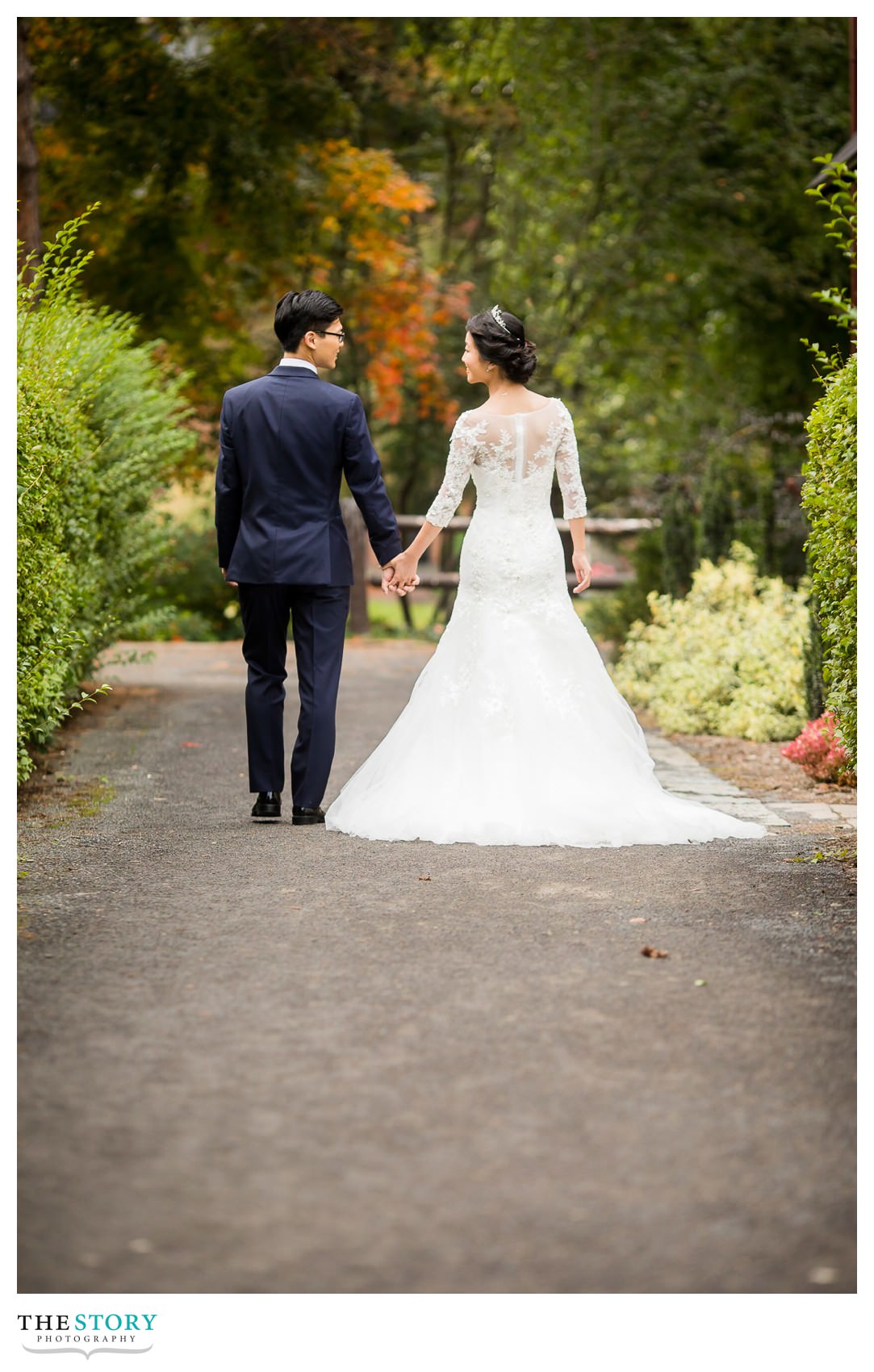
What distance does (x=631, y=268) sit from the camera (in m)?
20.4

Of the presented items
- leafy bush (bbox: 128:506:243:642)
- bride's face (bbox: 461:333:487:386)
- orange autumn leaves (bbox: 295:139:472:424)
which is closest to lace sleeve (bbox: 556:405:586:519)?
bride's face (bbox: 461:333:487:386)

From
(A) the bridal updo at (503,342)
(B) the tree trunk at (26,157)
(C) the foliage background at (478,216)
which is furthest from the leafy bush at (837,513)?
(B) the tree trunk at (26,157)

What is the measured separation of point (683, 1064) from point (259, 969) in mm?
1358

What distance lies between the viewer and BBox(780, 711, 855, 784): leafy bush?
7.91 meters

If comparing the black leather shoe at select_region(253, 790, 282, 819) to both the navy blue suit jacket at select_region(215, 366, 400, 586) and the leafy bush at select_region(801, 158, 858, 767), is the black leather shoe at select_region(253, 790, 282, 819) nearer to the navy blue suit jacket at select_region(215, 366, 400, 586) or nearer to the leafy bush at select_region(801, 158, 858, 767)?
the navy blue suit jacket at select_region(215, 366, 400, 586)

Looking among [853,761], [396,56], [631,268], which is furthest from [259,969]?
[631,268]

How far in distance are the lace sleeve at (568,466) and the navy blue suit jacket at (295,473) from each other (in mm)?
846

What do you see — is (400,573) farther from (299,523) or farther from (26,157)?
(26,157)

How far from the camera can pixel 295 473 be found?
6.75 metres

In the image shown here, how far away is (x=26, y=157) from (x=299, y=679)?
6.71m

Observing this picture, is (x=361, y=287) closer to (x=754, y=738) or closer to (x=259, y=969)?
(x=754, y=738)

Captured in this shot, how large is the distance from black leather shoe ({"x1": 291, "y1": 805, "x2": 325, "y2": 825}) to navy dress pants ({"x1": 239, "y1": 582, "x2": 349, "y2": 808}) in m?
0.03

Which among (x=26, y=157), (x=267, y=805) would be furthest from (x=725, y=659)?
(x=26, y=157)

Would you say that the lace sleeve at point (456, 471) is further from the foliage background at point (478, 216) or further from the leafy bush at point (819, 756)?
the foliage background at point (478, 216)
